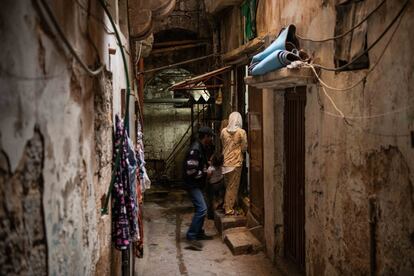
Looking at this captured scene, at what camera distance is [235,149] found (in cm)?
1000

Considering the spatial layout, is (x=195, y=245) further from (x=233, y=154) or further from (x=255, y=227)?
(x=233, y=154)

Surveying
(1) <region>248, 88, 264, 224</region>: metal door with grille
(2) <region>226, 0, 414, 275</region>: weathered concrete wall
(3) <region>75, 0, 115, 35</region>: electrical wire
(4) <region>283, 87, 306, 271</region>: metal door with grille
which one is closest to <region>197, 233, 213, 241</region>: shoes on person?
(1) <region>248, 88, 264, 224</region>: metal door with grille

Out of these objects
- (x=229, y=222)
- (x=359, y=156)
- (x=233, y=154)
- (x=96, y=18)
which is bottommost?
(x=229, y=222)

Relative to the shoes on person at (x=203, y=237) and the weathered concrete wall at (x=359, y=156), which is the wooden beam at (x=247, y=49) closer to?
the weathered concrete wall at (x=359, y=156)

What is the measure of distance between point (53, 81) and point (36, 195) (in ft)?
1.84

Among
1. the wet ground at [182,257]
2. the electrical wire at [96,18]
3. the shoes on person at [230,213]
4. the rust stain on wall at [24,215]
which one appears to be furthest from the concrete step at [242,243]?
the rust stain on wall at [24,215]

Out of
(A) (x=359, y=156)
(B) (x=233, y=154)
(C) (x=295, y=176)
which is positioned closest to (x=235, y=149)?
(B) (x=233, y=154)

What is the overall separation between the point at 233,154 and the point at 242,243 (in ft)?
7.12

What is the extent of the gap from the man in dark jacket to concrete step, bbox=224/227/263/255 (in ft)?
2.12

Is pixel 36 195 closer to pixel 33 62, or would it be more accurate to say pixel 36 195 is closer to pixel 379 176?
pixel 33 62

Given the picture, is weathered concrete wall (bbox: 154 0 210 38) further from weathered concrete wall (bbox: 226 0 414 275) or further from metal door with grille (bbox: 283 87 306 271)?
weathered concrete wall (bbox: 226 0 414 275)

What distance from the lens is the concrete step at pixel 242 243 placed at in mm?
8531

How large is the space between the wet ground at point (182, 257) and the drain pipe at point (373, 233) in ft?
11.2

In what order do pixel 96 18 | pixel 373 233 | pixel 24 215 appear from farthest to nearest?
pixel 373 233, pixel 96 18, pixel 24 215
